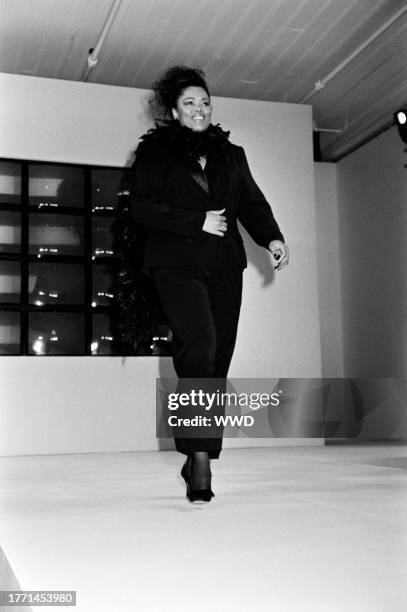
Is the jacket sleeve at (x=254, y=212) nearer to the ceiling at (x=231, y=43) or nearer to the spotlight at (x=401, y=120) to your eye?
the spotlight at (x=401, y=120)

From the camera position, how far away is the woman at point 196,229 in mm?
2051

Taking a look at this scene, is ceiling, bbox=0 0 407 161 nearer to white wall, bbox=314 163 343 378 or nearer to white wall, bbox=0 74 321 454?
white wall, bbox=0 74 321 454

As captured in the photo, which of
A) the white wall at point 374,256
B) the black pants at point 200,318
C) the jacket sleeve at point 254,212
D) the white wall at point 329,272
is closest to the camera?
the black pants at point 200,318

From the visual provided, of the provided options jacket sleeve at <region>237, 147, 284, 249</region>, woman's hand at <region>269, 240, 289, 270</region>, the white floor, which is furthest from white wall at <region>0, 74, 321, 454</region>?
woman's hand at <region>269, 240, 289, 270</region>

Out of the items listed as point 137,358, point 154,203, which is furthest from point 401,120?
point 154,203

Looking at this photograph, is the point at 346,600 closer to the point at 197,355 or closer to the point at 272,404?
the point at 197,355

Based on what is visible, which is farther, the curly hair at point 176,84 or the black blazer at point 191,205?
the curly hair at point 176,84

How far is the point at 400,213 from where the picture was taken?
6156mm

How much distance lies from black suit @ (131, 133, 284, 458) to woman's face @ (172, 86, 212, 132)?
0.08m

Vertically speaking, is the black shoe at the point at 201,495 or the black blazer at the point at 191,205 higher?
the black blazer at the point at 191,205

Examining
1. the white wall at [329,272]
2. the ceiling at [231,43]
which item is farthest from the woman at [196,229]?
the white wall at [329,272]

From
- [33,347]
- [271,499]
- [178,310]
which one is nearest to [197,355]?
[178,310]

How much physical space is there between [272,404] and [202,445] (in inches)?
144

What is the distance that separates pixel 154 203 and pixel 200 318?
1.08 ft
